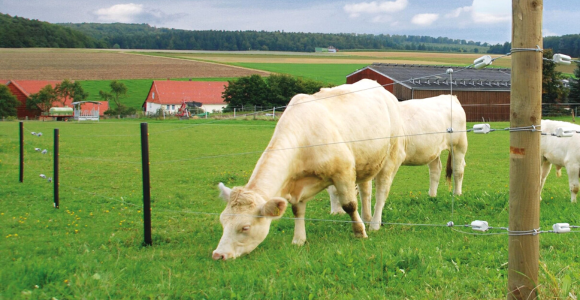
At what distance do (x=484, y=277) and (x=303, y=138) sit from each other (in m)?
2.72

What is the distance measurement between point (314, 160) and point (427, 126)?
4.19 meters

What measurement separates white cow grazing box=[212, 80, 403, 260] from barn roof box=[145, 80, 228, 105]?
6439 cm

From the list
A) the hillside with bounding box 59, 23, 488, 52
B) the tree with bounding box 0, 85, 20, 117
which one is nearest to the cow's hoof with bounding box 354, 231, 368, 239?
the tree with bounding box 0, 85, 20, 117

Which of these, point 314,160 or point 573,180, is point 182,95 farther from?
point 314,160

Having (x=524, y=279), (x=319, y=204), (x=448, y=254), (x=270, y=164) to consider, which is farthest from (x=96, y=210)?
(x=524, y=279)

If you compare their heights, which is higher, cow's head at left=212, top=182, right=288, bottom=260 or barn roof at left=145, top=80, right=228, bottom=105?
barn roof at left=145, top=80, right=228, bottom=105

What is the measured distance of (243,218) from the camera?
211 inches

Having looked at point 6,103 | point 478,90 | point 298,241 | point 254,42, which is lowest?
point 298,241

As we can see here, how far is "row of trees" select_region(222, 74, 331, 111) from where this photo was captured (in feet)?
183

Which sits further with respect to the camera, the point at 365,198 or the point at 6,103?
the point at 6,103

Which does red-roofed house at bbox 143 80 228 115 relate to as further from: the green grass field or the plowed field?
the green grass field

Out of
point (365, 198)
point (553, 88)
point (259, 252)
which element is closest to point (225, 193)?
point (259, 252)

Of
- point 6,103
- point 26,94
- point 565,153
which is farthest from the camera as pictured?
point 26,94

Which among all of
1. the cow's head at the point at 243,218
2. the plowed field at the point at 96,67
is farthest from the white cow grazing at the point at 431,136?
the plowed field at the point at 96,67
